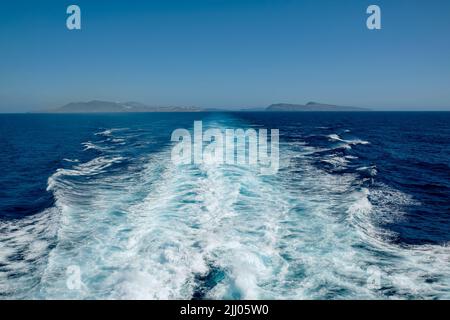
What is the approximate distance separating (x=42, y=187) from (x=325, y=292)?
19184 mm

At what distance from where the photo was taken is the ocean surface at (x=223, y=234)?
9.28 m

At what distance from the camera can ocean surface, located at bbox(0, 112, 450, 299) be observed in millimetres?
9281

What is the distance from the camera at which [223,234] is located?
41.5 feet

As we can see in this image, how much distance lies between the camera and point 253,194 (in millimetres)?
18219

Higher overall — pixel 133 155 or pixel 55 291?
pixel 133 155

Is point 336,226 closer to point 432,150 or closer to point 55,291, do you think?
point 55,291

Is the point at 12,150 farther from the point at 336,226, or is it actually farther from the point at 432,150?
the point at 432,150
